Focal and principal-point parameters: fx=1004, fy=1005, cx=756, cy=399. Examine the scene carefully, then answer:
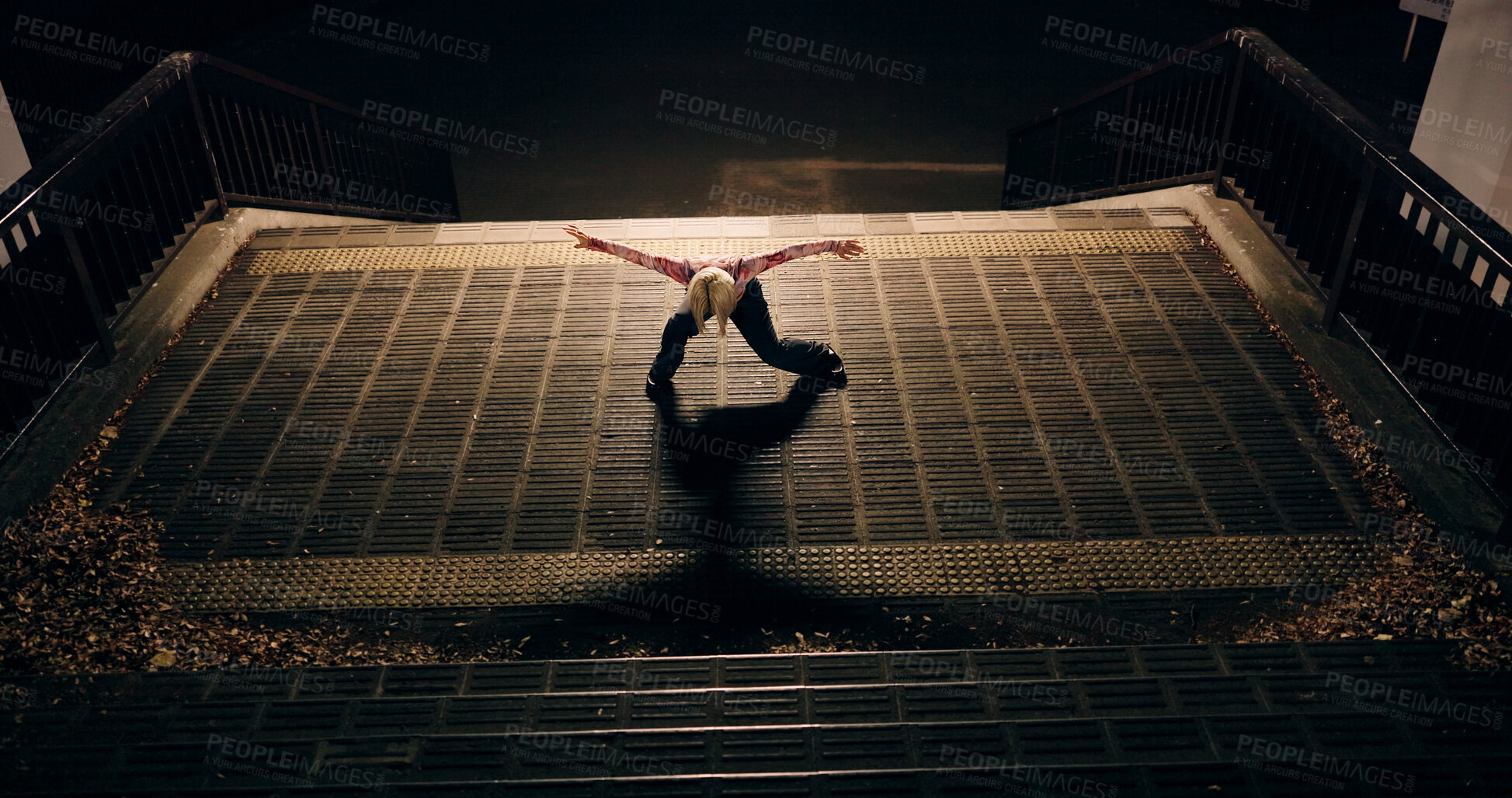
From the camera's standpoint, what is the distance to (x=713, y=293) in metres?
5.54

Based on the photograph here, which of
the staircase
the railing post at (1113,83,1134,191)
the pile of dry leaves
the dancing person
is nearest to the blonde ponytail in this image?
the dancing person

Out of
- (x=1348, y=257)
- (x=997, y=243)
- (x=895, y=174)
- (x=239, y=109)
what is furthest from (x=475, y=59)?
(x=1348, y=257)

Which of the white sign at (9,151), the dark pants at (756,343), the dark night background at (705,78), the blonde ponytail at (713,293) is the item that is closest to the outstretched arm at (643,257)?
the blonde ponytail at (713,293)

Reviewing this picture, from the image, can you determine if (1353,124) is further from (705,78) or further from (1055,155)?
(705,78)

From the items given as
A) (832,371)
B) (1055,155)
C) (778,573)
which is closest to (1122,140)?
(1055,155)

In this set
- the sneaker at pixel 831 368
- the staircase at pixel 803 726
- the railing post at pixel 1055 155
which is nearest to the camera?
the staircase at pixel 803 726

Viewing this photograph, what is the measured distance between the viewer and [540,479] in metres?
5.50

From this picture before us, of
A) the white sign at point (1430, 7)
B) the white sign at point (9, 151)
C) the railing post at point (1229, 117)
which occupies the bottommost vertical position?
the white sign at point (9, 151)

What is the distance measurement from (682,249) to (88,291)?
3924mm

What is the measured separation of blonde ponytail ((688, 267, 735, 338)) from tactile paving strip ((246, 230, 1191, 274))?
2187 millimetres

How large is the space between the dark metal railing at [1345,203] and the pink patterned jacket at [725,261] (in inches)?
119

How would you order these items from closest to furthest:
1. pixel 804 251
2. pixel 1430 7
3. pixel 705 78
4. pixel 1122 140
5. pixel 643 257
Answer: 1. pixel 643 257
2. pixel 804 251
3. pixel 1122 140
4. pixel 1430 7
5. pixel 705 78

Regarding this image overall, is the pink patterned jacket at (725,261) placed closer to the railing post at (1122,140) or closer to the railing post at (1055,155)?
the railing post at (1122,140)

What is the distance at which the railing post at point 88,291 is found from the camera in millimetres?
5645
